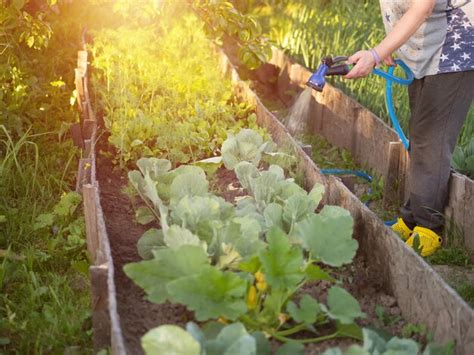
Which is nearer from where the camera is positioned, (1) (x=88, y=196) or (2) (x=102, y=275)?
(2) (x=102, y=275)

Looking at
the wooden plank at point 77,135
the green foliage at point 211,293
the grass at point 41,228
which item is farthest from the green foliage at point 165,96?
the green foliage at point 211,293

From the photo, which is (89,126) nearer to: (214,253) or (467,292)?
(214,253)

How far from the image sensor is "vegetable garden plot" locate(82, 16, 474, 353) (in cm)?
223

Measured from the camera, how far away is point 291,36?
7066mm

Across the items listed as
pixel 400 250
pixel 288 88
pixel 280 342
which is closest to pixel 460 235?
pixel 400 250

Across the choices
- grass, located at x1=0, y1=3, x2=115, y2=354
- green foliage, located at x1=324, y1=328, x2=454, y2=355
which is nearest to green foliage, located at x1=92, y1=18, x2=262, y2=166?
grass, located at x1=0, y1=3, x2=115, y2=354

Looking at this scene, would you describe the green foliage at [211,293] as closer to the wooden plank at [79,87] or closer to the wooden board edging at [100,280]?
the wooden board edging at [100,280]

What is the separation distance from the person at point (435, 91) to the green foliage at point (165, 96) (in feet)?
2.88

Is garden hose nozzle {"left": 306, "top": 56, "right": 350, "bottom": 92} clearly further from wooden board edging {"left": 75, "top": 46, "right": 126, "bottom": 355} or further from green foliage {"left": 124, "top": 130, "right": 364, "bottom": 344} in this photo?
wooden board edging {"left": 75, "top": 46, "right": 126, "bottom": 355}

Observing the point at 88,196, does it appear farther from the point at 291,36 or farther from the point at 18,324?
the point at 291,36

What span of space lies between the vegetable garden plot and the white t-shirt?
682mm

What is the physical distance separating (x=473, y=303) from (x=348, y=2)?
14.4 ft

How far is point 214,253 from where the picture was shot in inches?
99.2

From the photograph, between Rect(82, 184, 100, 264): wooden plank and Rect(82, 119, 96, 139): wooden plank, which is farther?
Rect(82, 119, 96, 139): wooden plank
